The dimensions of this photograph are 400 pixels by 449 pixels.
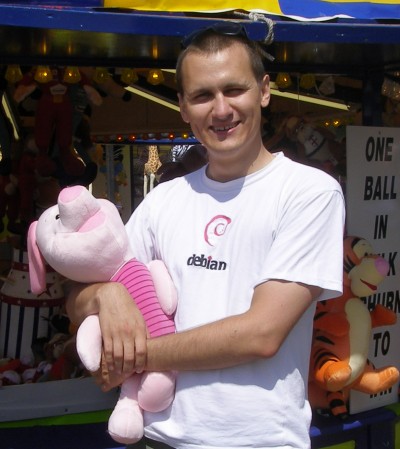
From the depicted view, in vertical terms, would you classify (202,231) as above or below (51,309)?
above

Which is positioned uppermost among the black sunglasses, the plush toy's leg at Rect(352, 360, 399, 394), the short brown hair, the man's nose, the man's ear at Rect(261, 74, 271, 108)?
the black sunglasses

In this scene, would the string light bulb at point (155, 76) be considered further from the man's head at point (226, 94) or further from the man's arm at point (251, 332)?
the man's arm at point (251, 332)

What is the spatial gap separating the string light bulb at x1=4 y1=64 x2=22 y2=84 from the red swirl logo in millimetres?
2376

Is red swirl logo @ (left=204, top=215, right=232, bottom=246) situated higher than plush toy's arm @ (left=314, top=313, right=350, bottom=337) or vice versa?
red swirl logo @ (left=204, top=215, right=232, bottom=246)

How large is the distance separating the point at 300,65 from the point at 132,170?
26.1 ft

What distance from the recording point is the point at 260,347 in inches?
61.6

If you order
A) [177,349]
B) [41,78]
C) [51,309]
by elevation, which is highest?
[41,78]

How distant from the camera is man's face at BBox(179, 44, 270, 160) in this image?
67.1 inches

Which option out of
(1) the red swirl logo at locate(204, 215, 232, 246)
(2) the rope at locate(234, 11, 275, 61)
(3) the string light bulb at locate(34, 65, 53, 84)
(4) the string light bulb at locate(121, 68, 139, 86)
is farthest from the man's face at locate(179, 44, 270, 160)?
(4) the string light bulb at locate(121, 68, 139, 86)

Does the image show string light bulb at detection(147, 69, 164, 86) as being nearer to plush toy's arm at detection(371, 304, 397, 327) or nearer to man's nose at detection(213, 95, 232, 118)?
plush toy's arm at detection(371, 304, 397, 327)

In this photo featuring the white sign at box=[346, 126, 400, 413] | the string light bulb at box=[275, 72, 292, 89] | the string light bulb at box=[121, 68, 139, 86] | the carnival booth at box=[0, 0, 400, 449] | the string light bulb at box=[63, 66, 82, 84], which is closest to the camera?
the carnival booth at box=[0, 0, 400, 449]

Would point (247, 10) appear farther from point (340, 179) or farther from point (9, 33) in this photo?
point (340, 179)

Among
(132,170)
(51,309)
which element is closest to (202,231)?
(51,309)

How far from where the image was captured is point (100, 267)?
78.6 inches
